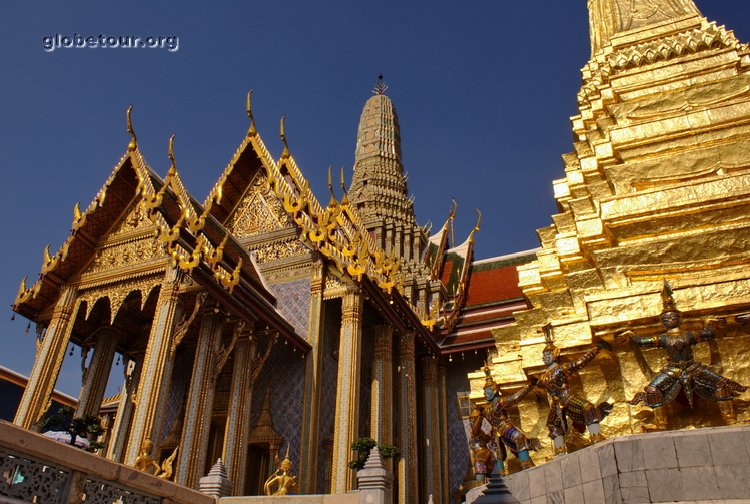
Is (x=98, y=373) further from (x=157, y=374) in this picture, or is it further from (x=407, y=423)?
(x=407, y=423)

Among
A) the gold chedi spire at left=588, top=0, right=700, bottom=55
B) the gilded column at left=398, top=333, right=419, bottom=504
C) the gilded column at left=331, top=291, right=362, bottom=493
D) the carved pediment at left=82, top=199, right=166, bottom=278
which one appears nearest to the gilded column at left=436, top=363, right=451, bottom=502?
the gilded column at left=398, top=333, right=419, bottom=504

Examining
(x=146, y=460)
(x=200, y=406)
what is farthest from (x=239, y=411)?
(x=146, y=460)

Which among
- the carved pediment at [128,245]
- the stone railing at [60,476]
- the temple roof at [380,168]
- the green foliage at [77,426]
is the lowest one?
the stone railing at [60,476]

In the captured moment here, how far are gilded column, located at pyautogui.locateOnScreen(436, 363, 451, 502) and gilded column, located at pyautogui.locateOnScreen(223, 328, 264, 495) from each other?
15.5ft

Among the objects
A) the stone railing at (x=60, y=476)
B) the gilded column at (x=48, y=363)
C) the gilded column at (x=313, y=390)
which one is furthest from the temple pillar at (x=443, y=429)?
the stone railing at (x=60, y=476)

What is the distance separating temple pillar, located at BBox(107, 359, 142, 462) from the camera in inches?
321

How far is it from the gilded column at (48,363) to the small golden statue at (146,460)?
2.37 metres

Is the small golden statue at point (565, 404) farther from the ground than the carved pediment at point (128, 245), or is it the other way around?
the carved pediment at point (128, 245)

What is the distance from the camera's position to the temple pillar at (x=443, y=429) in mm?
12359

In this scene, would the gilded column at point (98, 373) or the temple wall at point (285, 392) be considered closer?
the temple wall at point (285, 392)

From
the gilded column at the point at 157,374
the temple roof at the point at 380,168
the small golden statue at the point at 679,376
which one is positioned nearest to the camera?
the small golden statue at the point at 679,376

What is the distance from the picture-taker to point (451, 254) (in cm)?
1788

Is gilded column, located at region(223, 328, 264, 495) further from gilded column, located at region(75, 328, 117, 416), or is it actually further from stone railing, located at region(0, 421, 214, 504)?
stone railing, located at region(0, 421, 214, 504)

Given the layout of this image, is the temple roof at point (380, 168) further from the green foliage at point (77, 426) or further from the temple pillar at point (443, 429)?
the green foliage at point (77, 426)
